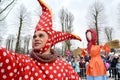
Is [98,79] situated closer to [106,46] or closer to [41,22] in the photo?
[106,46]

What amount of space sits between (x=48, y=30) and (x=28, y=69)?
2.45 feet

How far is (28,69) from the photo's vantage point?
294cm

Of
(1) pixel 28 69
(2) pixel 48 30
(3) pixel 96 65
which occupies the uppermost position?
(2) pixel 48 30

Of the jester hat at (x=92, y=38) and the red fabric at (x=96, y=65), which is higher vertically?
the jester hat at (x=92, y=38)

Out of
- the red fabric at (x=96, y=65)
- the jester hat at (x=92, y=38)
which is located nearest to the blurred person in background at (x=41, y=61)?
the jester hat at (x=92, y=38)

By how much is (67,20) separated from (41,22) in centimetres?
3190

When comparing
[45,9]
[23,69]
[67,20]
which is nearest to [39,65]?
[23,69]

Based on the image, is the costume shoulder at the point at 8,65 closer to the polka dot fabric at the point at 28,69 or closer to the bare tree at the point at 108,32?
the polka dot fabric at the point at 28,69

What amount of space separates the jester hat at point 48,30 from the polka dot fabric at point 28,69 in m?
0.25

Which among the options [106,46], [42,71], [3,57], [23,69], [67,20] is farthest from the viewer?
[67,20]

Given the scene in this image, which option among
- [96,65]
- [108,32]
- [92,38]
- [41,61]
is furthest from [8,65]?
[108,32]

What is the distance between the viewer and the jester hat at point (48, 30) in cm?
342

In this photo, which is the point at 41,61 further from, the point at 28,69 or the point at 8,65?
the point at 8,65

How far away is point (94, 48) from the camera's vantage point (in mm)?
7539
